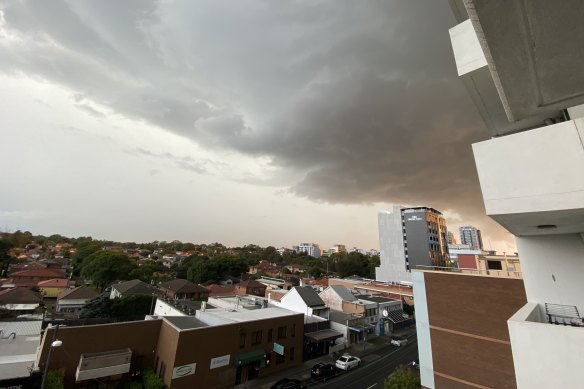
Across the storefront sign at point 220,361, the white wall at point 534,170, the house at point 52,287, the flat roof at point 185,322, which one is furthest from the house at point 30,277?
the white wall at point 534,170

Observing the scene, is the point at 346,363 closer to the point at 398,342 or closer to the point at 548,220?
the point at 398,342

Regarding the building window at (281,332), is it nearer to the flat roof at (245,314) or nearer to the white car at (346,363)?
the flat roof at (245,314)

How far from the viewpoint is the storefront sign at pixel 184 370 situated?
759 inches

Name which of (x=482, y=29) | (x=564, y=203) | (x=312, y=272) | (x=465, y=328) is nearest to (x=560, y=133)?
(x=564, y=203)

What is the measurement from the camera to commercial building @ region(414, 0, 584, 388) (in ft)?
7.48

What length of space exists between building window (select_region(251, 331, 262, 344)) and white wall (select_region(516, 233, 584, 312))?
21.1m

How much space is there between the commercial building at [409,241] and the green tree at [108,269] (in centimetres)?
6981

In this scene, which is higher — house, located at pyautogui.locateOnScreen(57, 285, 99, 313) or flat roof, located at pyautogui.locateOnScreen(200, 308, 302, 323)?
flat roof, located at pyautogui.locateOnScreen(200, 308, 302, 323)

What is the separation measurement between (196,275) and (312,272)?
142 ft

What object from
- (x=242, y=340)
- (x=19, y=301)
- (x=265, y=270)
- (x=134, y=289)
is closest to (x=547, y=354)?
(x=242, y=340)

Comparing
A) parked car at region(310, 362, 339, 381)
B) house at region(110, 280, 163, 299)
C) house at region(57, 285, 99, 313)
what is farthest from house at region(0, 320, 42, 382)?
house at region(57, 285, 99, 313)

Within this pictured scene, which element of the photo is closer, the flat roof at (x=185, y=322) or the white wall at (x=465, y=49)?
the white wall at (x=465, y=49)

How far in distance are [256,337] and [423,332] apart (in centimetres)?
1451

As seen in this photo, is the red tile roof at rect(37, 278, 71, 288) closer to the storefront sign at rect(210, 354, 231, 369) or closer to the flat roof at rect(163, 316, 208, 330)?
the flat roof at rect(163, 316, 208, 330)
